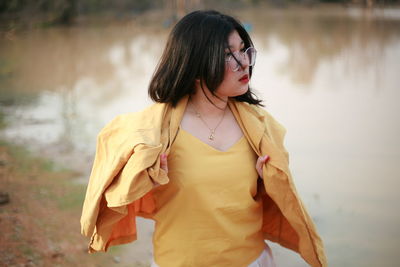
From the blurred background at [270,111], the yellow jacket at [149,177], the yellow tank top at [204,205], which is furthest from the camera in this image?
the blurred background at [270,111]

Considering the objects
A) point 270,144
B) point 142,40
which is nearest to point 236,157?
point 270,144

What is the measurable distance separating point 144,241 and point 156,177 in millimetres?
1946

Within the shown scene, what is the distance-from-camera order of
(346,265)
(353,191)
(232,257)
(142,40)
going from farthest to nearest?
1. (142,40)
2. (353,191)
3. (346,265)
4. (232,257)

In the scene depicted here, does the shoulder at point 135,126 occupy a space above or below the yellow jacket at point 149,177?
above

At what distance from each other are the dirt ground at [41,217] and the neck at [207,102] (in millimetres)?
1625

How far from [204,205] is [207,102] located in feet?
1.24

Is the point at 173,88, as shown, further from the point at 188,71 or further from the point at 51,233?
the point at 51,233

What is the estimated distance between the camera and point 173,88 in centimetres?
171

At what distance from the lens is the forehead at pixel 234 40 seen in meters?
1.67

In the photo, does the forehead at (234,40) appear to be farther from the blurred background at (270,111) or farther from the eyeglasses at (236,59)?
the blurred background at (270,111)

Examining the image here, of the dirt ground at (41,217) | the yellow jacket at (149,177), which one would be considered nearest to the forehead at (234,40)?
the yellow jacket at (149,177)

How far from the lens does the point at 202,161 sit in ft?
5.41

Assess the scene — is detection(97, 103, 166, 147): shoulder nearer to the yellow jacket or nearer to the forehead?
the yellow jacket

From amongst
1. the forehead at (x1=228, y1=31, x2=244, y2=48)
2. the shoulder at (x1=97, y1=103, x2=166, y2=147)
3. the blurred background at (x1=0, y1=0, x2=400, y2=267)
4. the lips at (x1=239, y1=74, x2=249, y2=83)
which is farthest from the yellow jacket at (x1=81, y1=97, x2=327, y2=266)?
the blurred background at (x1=0, y1=0, x2=400, y2=267)
